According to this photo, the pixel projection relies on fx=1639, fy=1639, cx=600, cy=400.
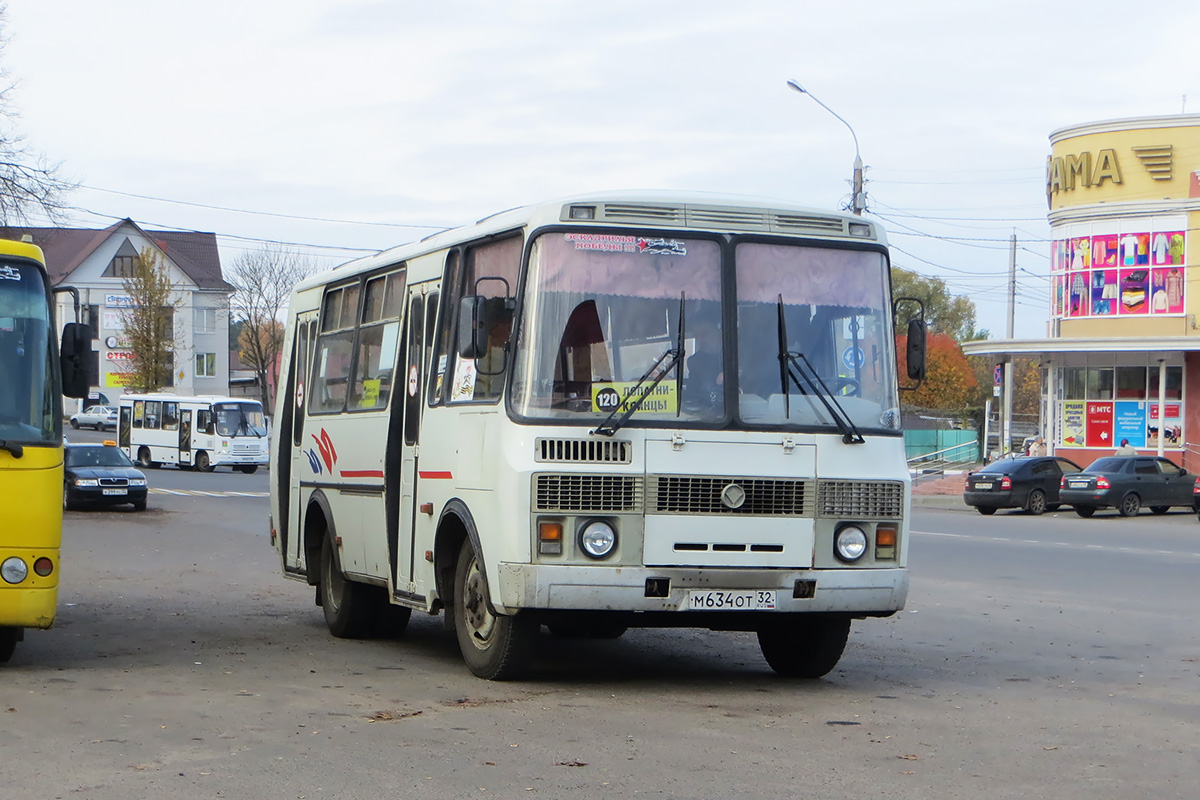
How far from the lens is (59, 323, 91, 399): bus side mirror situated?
34.2 ft

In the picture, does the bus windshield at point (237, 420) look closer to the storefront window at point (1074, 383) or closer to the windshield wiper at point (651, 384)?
the storefront window at point (1074, 383)

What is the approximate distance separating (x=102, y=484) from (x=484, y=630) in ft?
87.1

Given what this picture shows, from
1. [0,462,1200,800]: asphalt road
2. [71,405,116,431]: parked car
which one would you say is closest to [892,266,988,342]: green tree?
[71,405,116,431]: parked car

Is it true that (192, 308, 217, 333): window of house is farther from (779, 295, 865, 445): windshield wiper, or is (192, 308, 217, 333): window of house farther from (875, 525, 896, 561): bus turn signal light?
(875, 525, 896, 561): bus turn signal light

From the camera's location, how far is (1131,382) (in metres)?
46.5

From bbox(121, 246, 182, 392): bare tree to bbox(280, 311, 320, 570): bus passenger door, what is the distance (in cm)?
6745

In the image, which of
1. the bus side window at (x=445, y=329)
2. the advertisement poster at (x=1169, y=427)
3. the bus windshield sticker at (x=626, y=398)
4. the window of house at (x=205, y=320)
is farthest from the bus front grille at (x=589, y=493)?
the window of house at (x=205, y=320)

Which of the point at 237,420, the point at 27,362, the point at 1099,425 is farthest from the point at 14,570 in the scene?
the point at 237,420

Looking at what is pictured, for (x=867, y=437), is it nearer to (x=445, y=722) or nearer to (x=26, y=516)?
(x=445, y=722)

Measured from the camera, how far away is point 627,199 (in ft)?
31.5

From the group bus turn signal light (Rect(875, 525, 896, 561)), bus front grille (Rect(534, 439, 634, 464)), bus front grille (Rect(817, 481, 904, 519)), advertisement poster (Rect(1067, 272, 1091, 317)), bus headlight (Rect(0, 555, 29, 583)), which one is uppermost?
advertisement poster (Rect(1067, 272, 1091, 317))

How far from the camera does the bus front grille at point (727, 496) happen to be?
921 cm

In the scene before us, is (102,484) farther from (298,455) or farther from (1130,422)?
(1130,422)

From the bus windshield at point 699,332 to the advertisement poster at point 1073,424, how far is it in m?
39.5
